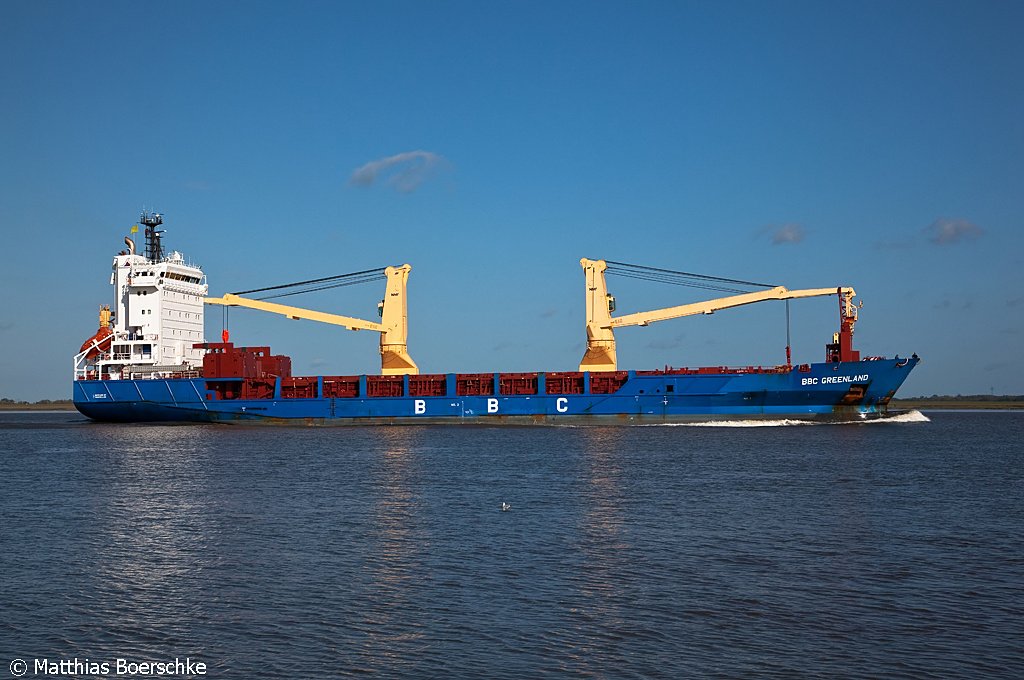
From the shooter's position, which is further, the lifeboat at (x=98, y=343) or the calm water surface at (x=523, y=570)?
the lifeboat at (x=98, y=343)

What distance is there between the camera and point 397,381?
2008 inches

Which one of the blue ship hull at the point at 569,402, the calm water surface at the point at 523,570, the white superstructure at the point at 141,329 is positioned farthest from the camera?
the white superstructure at the point at 141,329

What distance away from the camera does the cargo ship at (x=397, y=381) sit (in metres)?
45.8

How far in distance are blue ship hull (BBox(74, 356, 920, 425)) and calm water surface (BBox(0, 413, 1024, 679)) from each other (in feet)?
56.8

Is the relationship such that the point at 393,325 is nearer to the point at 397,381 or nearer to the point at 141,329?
the point at 397,381

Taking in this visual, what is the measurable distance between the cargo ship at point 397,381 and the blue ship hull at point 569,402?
70 mm

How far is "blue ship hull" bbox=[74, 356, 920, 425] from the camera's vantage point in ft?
148

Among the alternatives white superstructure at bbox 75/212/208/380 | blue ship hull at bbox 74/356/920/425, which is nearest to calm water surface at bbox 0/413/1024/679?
blue ship hull at bbox 74/356/920/425

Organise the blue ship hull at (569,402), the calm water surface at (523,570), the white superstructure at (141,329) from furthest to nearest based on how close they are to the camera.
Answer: the white superstructure at (141,329) → the blue ship hull at (569,402) → the calm water surface at (523,570)

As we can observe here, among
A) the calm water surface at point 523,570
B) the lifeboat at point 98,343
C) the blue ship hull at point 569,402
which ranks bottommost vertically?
the calm water surface at point 523,570

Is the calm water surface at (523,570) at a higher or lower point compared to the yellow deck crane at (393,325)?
lower

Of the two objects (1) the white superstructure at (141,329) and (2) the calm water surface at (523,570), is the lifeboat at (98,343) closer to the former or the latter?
(1) the white superstructure at (141,329)

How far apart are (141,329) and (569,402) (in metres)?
26.9

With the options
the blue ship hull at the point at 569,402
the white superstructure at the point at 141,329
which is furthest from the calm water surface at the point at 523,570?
the white superstructure at the point at 141,329
